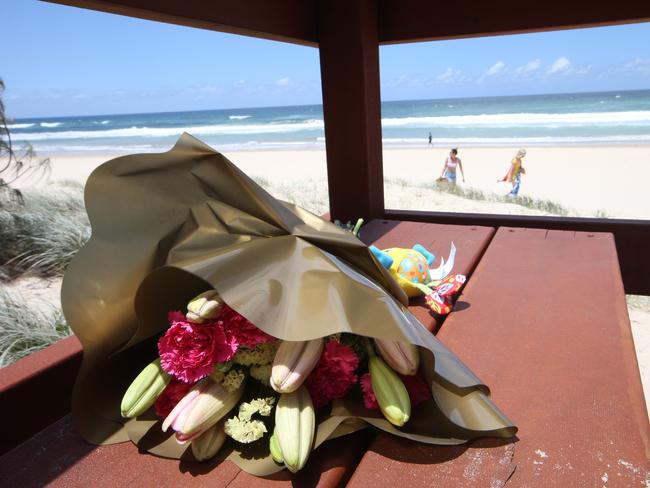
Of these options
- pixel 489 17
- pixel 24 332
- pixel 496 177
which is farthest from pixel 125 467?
Answer: pixel 496 177

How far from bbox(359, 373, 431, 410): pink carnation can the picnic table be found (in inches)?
3.7

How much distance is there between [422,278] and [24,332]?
2333 millimetres

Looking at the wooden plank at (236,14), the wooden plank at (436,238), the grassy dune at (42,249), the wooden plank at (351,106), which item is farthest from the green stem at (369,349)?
the grassy dune at (42,249)

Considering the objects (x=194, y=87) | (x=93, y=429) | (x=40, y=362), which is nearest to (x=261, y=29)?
(x=40, y=362)

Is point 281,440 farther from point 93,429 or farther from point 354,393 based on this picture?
point 93,429

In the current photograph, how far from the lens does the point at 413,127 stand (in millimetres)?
29484

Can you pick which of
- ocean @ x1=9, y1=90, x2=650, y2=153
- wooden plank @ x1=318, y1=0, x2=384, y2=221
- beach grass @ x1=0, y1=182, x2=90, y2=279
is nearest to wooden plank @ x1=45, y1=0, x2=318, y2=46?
wooden plank @ x1=318, y1=0, x2=384, y2=221

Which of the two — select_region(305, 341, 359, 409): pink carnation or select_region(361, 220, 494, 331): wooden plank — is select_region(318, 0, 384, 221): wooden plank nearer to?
select_region(361, 220, 494, 331): wooden plank

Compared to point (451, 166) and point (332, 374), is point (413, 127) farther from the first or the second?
point (332, 374)

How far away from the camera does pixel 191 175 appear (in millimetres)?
1142

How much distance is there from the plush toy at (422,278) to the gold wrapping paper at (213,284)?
46cm

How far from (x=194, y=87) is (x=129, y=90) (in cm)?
990

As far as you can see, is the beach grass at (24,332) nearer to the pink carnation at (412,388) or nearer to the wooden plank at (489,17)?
the pink carnation at (412,388)

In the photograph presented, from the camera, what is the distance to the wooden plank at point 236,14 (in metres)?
1.60
